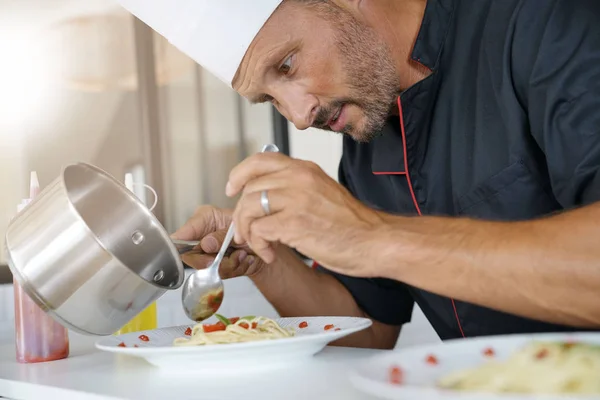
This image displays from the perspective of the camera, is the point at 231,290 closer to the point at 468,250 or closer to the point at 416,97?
the point at 416,97

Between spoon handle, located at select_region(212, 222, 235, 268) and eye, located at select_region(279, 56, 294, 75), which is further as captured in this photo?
eye, located at select_region(279, 56, 294, 75)

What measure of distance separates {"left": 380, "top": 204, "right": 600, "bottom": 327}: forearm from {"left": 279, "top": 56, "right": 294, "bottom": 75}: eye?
59cm

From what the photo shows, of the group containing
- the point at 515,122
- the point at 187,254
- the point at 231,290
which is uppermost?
the point at 515,122

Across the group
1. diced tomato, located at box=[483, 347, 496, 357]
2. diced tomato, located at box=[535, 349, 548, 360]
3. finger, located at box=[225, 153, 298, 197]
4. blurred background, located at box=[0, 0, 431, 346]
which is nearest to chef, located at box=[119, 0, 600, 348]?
finger, located at box=[225, 153, 298, 197]

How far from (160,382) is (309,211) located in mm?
317

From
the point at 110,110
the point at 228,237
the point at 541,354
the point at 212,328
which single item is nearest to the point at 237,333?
the point at 212,328

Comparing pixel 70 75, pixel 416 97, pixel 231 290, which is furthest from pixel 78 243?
pixel 231 290

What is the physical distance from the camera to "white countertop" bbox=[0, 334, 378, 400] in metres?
0.97

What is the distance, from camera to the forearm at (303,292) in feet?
5.71

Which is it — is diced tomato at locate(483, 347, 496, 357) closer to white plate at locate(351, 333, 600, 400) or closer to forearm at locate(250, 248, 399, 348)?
white plate at locate(351, 333, 600, 400)

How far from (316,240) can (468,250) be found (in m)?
0.20

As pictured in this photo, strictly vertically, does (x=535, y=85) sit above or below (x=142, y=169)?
above

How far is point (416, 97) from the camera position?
154 cm

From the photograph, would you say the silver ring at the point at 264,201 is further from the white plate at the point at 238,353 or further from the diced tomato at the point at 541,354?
the diced tomato at the point at 541,354
